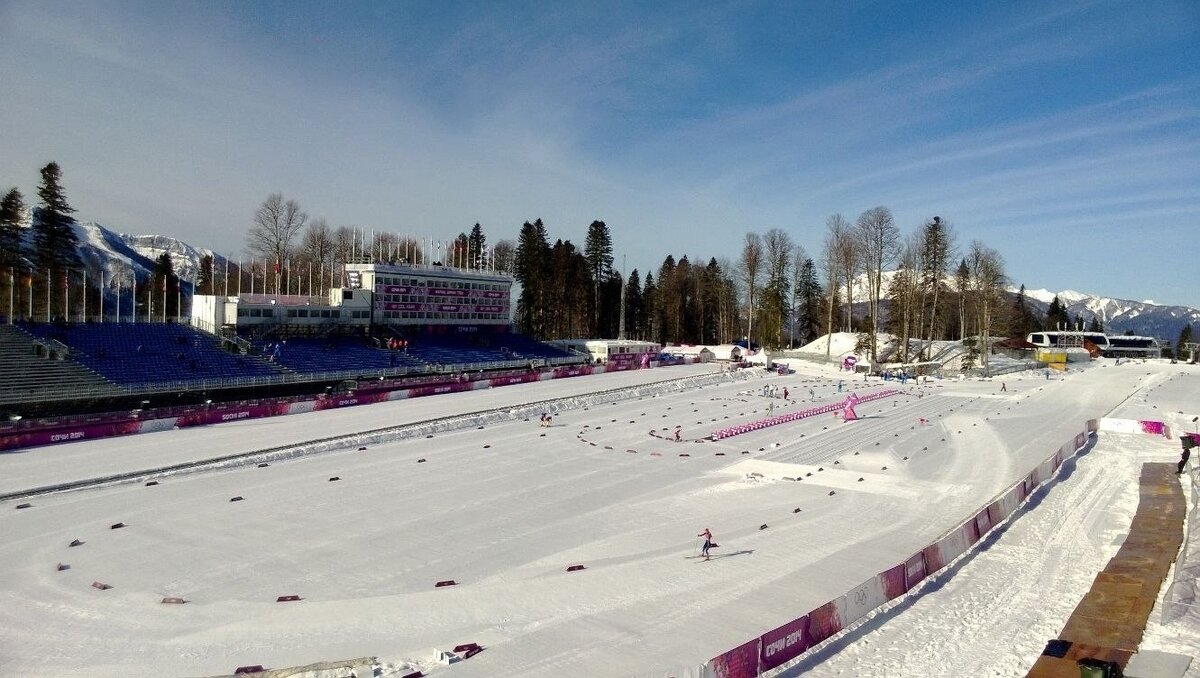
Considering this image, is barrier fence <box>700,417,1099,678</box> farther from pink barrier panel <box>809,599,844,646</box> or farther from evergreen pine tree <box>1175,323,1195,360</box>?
evergreen pine tree <box>1175,323,1195,360</box>

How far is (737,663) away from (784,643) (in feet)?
4.62

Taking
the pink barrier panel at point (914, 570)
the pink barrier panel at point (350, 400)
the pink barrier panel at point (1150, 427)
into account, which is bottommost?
the pink barrier panel at point (914, 570)

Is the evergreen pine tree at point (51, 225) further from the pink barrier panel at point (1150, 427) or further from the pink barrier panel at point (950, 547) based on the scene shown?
the pink barrier panel at point (1150, 427)

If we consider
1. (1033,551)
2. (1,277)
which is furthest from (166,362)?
(1033,551)

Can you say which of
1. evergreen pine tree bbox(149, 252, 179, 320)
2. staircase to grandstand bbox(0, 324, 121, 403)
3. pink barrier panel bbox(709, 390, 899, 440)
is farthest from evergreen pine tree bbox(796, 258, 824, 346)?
staircase to grandstand bbox(0, 324, 121, 403)

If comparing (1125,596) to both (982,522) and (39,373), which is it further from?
(39,373)

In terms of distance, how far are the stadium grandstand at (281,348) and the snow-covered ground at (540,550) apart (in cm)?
588

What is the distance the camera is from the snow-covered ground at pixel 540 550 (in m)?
12.5

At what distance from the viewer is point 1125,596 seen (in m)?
15.0

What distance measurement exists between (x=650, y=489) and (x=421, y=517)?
7806 mm

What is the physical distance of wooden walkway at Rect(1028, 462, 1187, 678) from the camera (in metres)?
12.2

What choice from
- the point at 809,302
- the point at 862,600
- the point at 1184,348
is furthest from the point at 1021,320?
the point at 862,600

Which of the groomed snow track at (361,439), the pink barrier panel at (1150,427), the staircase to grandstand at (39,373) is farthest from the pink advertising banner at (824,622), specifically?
the staircase to grandstand at (39,373)

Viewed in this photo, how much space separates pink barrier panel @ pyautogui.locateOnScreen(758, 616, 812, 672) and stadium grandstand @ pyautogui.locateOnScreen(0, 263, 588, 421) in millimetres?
33290
